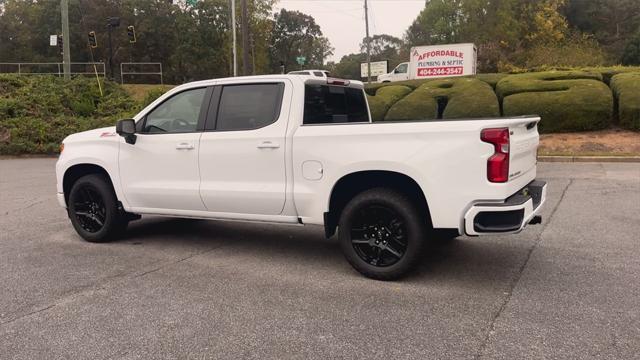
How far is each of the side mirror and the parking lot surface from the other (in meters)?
1.26

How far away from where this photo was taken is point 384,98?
19016mm

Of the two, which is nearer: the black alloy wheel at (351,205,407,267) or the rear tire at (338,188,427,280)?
the rear tire at (338,188,427,280)

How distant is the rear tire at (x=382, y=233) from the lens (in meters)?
4.43

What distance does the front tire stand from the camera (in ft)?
19.8

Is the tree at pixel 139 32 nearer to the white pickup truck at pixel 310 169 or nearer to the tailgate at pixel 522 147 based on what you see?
the white pickup truck at pixel 310 169

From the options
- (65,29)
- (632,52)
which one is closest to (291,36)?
(632,52)

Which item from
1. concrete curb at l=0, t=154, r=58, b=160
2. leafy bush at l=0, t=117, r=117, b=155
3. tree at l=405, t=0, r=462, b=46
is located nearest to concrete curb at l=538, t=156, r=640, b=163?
concrete curb at l=0, t=154, r=58, b=160

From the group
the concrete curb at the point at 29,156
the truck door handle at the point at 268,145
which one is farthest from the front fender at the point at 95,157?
the concrete curb at the point at 29,156

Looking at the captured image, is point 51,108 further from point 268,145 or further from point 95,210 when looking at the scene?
point 268,145

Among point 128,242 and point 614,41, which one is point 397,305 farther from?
point 614,41

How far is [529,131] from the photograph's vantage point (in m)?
4.74

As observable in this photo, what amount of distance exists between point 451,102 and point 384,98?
268 centimetres

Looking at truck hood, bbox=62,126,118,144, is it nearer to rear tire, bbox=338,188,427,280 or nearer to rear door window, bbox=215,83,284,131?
rear door window, bbox=215,83,284,131

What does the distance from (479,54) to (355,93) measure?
4370cm
